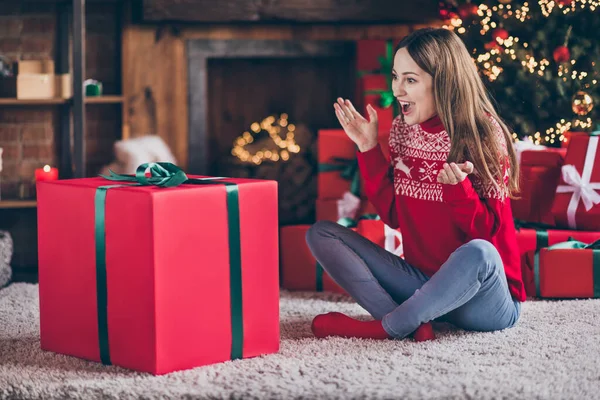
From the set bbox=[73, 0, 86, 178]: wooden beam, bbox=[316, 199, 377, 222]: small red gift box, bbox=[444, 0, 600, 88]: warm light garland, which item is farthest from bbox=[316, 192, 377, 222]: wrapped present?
bbox=[73, 0, 86, 178]: wooden beam

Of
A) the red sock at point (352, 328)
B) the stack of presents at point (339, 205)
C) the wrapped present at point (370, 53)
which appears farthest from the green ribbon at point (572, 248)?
the wrapped present at point (370, 53)

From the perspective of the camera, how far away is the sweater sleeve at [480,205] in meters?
2.19

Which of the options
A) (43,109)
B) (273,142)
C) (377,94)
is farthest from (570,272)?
(43,109)

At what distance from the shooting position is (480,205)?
2232 mm

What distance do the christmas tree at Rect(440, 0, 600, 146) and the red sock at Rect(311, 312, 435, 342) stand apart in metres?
1.36

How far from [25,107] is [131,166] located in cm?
59

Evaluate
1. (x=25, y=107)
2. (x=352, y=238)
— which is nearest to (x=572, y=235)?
(x=352, y=238)

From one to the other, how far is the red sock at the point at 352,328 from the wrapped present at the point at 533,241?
0.73 meters

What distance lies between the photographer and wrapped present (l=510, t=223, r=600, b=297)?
2.89 meters

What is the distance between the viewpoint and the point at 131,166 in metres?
3.50

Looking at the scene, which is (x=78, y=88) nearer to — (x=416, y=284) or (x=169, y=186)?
(x=169, y=186)

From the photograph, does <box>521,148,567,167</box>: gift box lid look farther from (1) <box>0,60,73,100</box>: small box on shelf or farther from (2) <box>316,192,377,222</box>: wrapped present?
(1) <box>0,60,73,100</box>: small box on shelf

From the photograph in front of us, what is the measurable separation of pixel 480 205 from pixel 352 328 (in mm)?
457

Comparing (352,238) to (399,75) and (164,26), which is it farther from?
(164,26)
